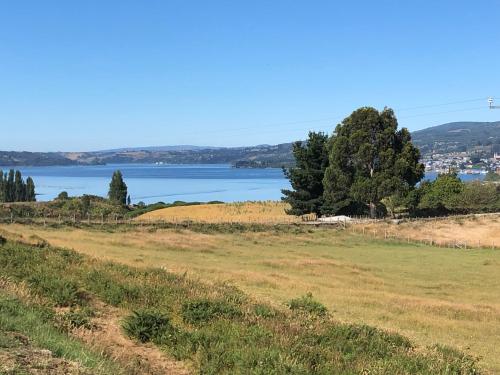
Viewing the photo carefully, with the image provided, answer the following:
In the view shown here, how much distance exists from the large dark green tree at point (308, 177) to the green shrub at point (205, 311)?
61734 mm

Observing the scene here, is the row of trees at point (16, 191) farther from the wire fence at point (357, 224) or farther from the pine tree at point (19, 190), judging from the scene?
the wire fence at point (357, 224)

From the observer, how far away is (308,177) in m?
73.8

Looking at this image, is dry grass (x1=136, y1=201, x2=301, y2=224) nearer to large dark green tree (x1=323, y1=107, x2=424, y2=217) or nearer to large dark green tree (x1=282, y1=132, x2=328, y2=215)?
large dark green tree (x1=282, y1=132, x2=328, y2=215)

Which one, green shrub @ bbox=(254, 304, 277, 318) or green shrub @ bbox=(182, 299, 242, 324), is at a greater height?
green shrub @ bbox=(182, 299, 242, 324)

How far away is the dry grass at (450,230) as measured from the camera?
56.4 meters

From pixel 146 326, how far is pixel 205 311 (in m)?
1.82

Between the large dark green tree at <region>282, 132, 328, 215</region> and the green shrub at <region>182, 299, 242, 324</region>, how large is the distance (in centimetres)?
6173

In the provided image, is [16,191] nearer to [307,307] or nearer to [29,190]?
[29,190]

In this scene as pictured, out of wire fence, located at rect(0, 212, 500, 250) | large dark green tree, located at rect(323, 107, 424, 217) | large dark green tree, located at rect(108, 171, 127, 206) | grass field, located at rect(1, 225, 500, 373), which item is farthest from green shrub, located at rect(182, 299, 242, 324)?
large dark green tree, located at rect(108, 171, 127, 206)

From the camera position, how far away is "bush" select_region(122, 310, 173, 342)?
32.3ft

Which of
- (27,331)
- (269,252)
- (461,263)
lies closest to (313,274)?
(269,252)

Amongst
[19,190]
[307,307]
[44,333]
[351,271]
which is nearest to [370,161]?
[351,271]

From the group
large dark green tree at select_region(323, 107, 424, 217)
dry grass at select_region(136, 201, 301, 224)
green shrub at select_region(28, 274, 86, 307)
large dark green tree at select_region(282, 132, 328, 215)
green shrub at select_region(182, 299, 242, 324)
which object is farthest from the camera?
dry grass at select_region(136, 201, 301, 224)

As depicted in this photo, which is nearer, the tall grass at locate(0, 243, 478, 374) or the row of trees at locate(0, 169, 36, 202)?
the tall grass at locate(0, 243, 478, 374)
